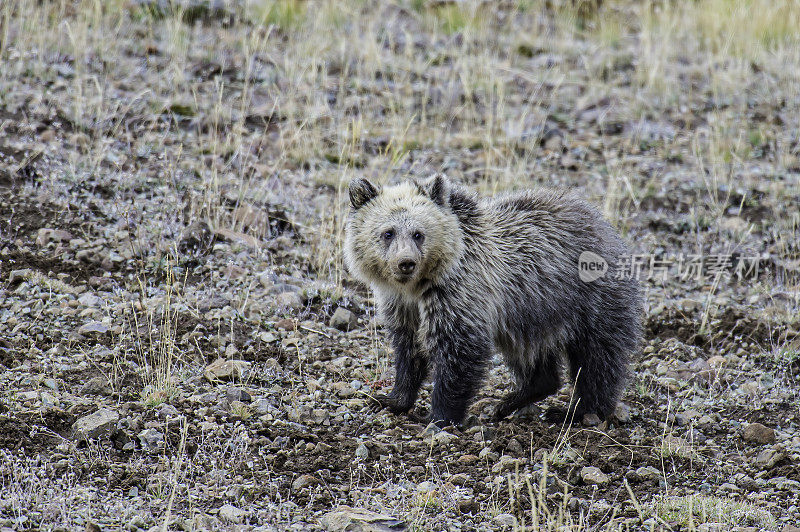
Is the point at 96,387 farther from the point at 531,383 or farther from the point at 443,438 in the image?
the point at 531,383

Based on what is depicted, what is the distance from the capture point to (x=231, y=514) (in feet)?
14.0

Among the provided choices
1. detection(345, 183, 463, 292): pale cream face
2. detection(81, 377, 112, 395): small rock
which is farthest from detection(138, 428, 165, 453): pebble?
detection(345, 183, 463, 292): pale cream face

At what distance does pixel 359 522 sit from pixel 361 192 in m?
2.37

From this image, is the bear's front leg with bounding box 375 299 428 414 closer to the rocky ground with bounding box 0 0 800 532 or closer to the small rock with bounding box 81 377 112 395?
the rocky ground with bounding box 0 0 800 532

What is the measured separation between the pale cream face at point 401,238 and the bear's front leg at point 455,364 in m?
0.34

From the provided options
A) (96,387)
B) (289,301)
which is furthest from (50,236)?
(96,387)

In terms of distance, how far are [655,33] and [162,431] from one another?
994 centimetres

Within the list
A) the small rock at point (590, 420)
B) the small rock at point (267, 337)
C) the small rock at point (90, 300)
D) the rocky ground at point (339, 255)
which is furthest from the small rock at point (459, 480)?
the small rock at point (90, 300)

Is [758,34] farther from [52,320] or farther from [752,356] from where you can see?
[52,320]

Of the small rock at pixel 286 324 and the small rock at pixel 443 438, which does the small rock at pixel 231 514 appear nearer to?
the small rock at pixel 443 438

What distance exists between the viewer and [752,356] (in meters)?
6.80

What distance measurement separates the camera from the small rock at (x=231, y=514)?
4.22 m

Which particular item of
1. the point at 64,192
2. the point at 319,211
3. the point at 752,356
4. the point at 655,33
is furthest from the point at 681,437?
the point at 655,33

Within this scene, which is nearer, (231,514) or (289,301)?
(231,514)
